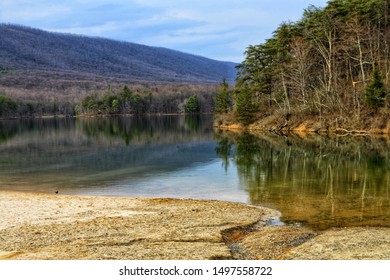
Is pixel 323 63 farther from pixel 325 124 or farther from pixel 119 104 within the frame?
pixel 119 104

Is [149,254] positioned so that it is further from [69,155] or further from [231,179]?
[69,155]

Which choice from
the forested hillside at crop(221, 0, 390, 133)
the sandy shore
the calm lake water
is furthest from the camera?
the forested hillside at crop(221, 0, 390, 133)

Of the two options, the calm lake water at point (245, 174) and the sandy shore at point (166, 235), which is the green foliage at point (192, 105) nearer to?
the calm lake water at point (245, 174)

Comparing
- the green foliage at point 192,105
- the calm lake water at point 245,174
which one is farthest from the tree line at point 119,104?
the calm lake water at point 245,174

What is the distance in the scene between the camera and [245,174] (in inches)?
1190

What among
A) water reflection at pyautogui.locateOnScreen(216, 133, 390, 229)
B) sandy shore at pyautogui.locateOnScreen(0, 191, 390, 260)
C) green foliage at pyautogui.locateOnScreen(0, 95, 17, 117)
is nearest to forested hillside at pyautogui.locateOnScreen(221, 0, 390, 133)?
water reflection at pyautogui.locateOnScreen(216, 133, 390, 229)

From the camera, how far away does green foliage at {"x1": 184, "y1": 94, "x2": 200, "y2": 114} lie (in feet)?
543

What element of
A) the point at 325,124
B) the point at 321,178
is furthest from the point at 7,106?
the point at 321,178

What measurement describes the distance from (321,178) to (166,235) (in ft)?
51.2

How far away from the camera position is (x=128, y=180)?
29.4 m

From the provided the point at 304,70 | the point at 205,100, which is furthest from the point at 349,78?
the point at 205,100

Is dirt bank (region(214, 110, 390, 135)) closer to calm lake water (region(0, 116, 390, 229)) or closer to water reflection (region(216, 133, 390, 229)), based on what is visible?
calm lake water (region(0, 116, 390, 229))

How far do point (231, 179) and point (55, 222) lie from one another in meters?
13.8

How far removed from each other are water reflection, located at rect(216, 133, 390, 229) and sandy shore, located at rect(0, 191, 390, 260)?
1888 millimetres
